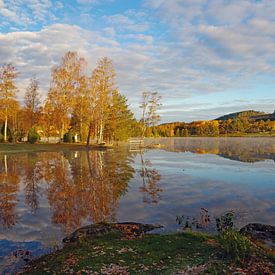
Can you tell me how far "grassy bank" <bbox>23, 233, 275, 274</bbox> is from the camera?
516cm

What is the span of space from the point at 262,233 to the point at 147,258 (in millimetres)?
3479

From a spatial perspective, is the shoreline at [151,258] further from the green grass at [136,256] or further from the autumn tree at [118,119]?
the autumn tree at [118,119]

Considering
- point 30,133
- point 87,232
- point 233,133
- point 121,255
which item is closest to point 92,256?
point 121,255

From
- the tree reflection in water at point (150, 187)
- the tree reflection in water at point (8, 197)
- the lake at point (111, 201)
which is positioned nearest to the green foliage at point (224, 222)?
the lake at point (111, 201)

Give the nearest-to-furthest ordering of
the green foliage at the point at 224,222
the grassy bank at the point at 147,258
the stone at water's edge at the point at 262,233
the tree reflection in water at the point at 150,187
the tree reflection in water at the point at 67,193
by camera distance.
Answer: the grassy bank at the point at 147,258 < the stone at water's edge at the point at 262,233 < the green foliage at the point at 224,222 < the tree reflection in water at the point at 67,193 < the tree reflection in water at the point at 150,187

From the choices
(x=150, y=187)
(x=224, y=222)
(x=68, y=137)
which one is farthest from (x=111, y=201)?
(x=68, y=137)

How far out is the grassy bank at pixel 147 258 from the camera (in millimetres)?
5164

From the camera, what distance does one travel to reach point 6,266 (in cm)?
594

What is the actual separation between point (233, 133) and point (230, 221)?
163 meters

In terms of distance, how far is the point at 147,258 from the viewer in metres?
5.71

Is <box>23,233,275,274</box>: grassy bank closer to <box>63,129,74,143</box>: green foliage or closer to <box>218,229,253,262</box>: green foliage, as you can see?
<box>218,229,253,262</box>: green foliage

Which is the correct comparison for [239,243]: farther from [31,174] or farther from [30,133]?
[30,133]

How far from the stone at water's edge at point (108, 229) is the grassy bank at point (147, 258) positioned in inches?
18.4

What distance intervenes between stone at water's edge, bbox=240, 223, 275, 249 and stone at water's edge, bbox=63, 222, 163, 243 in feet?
7.72
